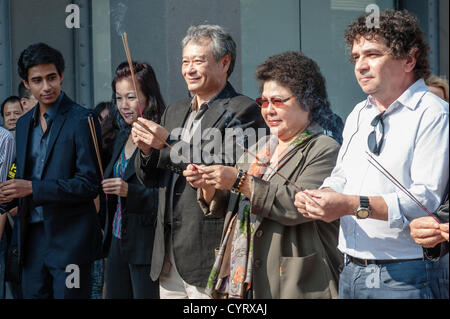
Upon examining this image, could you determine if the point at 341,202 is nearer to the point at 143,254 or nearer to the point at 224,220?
the point at 224,220

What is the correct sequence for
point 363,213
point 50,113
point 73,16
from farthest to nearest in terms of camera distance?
point 73,16 < point 50,113 < point 363,213

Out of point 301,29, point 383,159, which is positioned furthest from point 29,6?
point 383,159

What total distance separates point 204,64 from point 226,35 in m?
0.20

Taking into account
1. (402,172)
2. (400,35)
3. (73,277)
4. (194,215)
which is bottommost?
(73,277)

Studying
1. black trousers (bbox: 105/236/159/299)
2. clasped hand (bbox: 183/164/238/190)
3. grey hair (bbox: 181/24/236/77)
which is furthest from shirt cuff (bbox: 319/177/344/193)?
black trousers (bbox: 105/236/159/299)

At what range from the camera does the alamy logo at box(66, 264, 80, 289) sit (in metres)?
3.75

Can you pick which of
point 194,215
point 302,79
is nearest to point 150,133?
point 194,215

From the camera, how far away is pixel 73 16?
19.4 feet

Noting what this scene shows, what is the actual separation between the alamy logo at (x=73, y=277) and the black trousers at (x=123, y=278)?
0.20 meters

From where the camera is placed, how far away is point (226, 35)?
3299 mm

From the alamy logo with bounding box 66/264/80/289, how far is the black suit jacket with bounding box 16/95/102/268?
28 millimetres

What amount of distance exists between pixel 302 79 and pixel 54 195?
1540mm

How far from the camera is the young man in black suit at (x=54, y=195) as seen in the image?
3740mm

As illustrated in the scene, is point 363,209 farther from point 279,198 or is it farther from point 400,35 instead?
point 400,35
